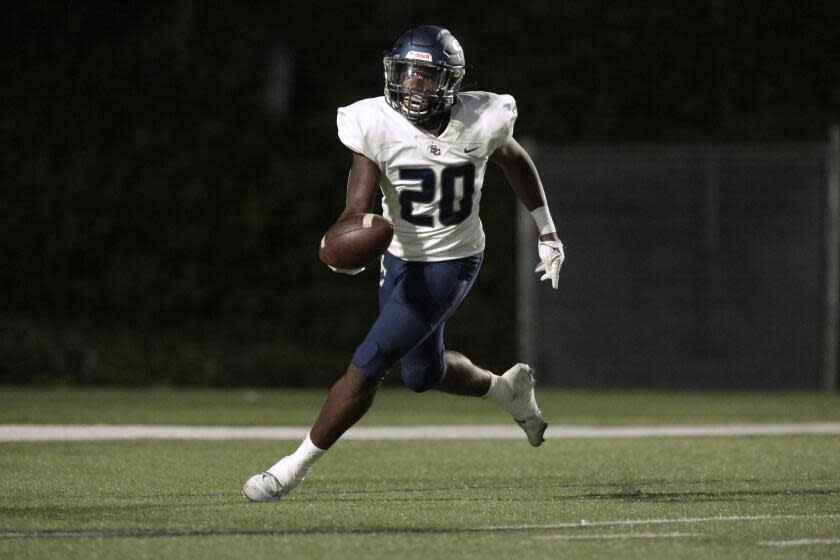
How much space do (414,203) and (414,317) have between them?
46cm

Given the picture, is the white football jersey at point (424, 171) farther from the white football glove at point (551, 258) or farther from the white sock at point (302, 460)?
the white sock at point (302, 460)

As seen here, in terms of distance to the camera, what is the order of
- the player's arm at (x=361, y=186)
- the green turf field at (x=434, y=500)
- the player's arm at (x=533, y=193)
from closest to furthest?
the green turf field at (x=434, y=500)
the player's arm at (x=361, y=186)
the player's arm at (x=533, y=193)

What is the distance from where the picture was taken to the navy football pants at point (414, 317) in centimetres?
568

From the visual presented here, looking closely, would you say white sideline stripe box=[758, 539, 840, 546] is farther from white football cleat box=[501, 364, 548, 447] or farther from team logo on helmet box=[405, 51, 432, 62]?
team logo on helmet box=[405, 51, 432, 62]

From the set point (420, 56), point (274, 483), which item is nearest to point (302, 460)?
point (274, 483)

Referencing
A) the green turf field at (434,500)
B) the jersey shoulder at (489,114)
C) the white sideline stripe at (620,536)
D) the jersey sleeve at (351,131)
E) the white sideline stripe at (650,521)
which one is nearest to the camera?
the green turf field at (434,500)

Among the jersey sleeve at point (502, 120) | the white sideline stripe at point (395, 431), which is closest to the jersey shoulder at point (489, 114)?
the jersey sleeve at point (502, 120)

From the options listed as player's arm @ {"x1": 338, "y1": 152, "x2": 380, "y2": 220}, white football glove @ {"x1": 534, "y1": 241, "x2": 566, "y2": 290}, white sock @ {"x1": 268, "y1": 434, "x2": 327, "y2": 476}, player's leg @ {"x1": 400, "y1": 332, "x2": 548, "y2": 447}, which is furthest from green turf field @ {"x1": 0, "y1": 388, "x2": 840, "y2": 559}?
player's arm @ {"x1": 338, "y1": 152, "x2": 380, "y2": 220}

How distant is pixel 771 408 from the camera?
1220 cm

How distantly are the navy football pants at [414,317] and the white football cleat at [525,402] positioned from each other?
0.55m

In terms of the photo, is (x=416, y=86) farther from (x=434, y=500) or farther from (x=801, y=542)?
(x=801, y=542)

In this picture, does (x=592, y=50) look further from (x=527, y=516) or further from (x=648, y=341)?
(x=527, y=516)

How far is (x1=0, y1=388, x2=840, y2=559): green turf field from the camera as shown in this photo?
473cm

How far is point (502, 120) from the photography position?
6.09 metres
